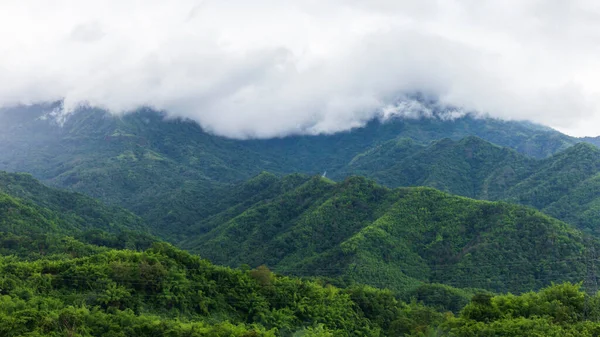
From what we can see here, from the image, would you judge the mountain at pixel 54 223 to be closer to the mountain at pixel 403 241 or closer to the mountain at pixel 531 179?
the mountain at pixel 403 241

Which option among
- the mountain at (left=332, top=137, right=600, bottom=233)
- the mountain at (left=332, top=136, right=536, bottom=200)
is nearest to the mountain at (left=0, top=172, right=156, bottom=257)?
the mountain at (left=332, top=137, right=600, bottom=233)

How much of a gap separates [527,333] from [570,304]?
6.82 metres

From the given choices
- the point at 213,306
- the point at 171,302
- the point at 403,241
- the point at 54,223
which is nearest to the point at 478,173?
the point at 403,241

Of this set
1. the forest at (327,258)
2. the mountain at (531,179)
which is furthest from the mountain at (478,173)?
the forest at (327,258)

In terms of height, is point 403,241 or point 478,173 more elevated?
point 478,173

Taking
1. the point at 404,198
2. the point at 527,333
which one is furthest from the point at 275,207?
the point at 527,333

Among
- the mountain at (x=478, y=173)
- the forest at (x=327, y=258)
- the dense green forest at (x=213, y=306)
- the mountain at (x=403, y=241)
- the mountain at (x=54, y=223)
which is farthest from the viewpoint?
the mountain at (x=478, y=173)

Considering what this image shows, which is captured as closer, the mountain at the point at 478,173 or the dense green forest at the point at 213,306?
the dense green forest at the point at 213,306

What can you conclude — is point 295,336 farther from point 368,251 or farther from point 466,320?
point 368,251

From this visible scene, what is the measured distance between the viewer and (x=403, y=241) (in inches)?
4072

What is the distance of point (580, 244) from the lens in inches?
3445

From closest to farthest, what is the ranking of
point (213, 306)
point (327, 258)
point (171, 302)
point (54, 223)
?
point (171, 302) → point (213, 306) → point (54, 223) → point (327, 258)

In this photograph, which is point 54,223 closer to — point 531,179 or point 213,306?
point 213,306

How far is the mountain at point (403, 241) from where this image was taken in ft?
287
